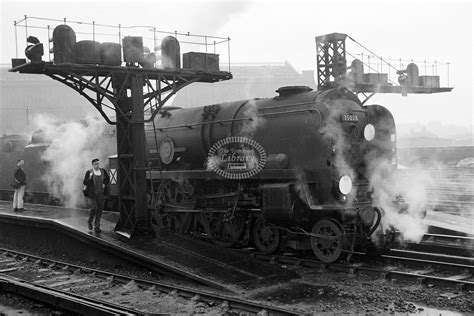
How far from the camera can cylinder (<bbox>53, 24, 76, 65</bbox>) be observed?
372 inches

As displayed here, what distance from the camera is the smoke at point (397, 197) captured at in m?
9.89

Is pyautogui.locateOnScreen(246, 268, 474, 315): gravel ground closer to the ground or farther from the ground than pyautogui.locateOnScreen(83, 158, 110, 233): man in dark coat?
closer to the ground

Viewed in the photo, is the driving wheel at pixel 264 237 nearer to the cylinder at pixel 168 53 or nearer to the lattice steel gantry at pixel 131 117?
the lattice steel gantry at pixel 131 117

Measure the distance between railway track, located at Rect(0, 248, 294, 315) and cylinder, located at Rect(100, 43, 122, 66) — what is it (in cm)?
409

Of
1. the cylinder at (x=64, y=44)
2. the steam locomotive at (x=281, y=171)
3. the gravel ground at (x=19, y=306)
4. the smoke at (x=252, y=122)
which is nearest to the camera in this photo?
the gravel ground at (x=19, y=306)

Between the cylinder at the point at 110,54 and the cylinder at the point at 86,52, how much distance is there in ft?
0.59

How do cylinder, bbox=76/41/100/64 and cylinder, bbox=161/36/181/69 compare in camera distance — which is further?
cylinder, bbox=161/36/181/69

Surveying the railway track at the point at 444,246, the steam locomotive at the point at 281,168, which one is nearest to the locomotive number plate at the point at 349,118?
the steam locomotive at the point at 281,168

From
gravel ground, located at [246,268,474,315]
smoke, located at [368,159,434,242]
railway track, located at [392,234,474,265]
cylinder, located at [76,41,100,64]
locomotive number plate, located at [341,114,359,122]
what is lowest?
railway track, located at [392,234,474,265]

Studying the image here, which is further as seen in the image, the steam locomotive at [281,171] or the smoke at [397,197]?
the smoke at [397,197]

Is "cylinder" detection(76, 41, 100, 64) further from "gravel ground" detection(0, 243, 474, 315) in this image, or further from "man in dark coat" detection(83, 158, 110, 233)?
"gravel ground" detection(0, 243, 474, 315)

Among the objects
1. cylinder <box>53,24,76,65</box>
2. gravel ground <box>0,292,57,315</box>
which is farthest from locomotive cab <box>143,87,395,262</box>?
gravel ground <box>0,292,57,315</box>

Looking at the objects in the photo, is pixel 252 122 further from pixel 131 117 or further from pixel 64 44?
pixel 64 44

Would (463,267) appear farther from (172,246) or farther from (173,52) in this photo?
(173,52)
